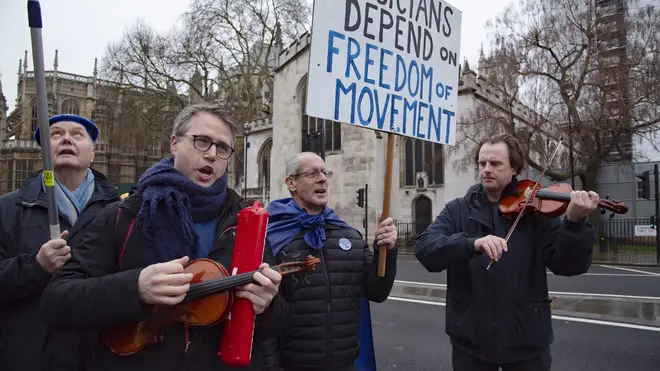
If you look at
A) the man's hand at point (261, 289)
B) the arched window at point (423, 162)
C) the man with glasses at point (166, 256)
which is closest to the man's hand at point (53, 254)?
the man with glasses at point (166, 256)

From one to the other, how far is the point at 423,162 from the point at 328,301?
2198cm

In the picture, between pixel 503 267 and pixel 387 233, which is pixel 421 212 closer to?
pixel 503 267

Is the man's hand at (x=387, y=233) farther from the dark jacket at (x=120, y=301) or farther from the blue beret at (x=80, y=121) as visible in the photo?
the blue beret at (x=80, y=121)

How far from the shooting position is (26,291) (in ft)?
6.49

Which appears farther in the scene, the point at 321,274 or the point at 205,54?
the point at 205,54

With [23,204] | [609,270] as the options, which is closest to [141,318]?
[23,204]

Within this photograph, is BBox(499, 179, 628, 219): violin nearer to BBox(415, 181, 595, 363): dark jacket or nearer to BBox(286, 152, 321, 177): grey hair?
BBox(415, 181, 595, 363): dark jacket

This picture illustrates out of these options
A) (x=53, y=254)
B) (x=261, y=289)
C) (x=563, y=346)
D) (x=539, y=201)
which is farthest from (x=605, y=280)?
(x=53, y=254)

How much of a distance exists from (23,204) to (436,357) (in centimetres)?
461

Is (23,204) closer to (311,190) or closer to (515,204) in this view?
(311,190)

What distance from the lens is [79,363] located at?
1989mm

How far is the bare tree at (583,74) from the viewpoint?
1627cm

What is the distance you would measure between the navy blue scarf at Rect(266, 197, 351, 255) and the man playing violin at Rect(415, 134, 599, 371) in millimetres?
646

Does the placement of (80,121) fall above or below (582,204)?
above
